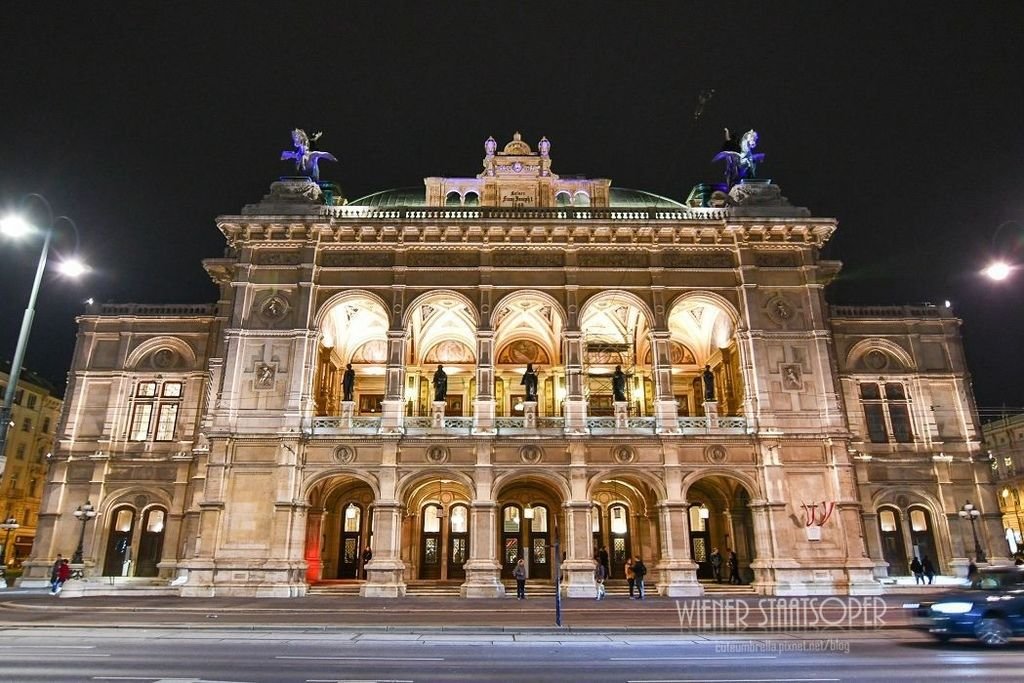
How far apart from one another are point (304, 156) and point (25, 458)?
4479cm

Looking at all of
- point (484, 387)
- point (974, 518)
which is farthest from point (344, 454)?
point (974, 518)

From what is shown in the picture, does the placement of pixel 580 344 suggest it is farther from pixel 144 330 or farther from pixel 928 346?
pixel 144 330

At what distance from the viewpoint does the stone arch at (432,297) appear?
1194 inches

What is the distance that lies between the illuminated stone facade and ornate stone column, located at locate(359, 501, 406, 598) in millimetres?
102

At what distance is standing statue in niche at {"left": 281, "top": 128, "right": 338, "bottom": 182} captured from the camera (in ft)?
112

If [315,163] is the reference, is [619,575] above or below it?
below

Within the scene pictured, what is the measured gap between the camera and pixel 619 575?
108 ft

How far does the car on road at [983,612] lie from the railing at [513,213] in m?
21.1

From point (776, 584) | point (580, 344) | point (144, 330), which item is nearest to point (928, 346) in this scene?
point (776, 584)

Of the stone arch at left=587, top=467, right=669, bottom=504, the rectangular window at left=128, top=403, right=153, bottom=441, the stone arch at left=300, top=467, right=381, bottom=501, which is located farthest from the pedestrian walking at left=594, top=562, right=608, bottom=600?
the rectangular window at left=128, top=403, right=153, bottom=441

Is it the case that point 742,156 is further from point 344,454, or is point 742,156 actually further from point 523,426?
point 344,454

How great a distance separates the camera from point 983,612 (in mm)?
13078

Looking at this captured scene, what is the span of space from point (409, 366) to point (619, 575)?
52.3ft

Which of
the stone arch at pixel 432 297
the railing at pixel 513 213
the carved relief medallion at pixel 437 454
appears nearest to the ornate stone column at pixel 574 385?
the stone arch at pixel 432 297
